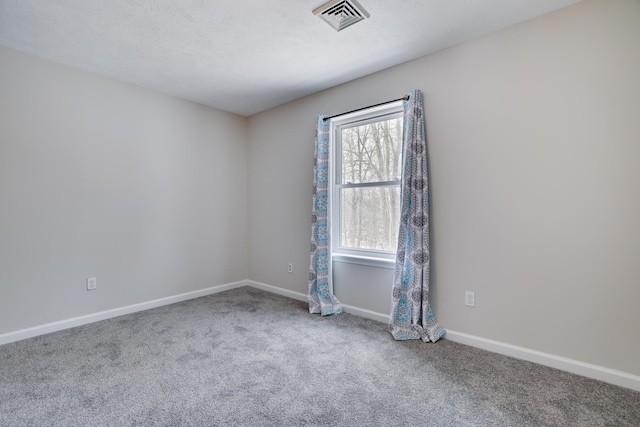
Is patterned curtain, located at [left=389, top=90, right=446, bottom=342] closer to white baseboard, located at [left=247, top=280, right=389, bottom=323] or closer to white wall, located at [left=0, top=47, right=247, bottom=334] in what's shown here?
white baseboard, located at [left=247, top=280, right=389, bottom=323]

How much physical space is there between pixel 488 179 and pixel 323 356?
1.86 m

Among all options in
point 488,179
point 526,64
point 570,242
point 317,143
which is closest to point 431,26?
point 526,64

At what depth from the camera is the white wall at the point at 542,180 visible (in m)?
1.86

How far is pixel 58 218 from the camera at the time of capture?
2736 mm

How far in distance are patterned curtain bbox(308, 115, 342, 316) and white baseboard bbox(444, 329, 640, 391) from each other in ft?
4.26

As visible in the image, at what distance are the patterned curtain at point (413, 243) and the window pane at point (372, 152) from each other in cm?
26

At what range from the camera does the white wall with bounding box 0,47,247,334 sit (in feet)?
8.34

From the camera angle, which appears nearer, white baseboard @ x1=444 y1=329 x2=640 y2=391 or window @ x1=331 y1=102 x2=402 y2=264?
white baseboard @ x1=444 y1=329 x2=640 y2=391

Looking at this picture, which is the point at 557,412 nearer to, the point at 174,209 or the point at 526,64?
the point at 526,64

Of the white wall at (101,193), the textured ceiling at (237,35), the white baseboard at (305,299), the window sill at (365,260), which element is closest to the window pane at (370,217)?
the window sill at (365,260)

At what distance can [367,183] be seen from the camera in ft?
10.2

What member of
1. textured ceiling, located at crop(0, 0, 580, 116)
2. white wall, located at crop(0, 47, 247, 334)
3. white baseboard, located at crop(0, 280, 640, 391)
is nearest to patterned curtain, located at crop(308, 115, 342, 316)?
white baseboard, located at crop(0, 280, 640, 391)

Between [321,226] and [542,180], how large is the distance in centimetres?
198

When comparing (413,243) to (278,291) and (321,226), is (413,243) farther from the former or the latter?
(278,291)
